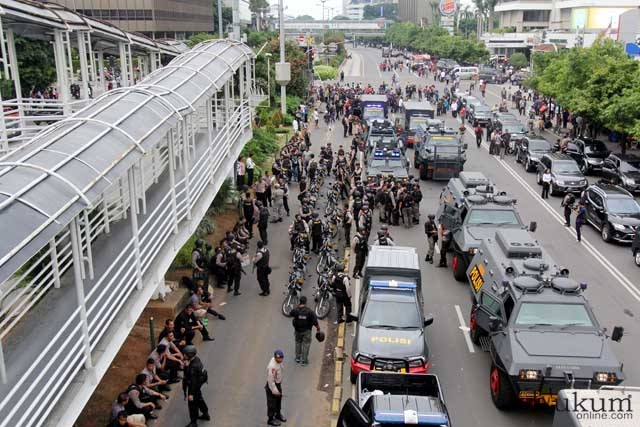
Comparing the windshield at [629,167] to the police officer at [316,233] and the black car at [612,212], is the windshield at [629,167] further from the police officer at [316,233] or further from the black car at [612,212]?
the police officer at [316,233]

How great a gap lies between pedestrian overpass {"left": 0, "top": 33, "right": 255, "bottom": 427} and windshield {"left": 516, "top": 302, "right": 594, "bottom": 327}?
6.33m

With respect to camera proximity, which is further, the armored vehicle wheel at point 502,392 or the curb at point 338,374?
the curb at point 338,374

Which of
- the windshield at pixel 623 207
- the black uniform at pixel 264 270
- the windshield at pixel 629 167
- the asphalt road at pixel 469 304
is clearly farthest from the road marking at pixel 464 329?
the windshield at pixel 629 167

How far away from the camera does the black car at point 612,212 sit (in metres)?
20.0

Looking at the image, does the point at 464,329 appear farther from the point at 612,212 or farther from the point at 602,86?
the point at 602,86

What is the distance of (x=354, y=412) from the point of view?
891 centimetres

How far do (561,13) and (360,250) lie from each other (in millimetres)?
86655

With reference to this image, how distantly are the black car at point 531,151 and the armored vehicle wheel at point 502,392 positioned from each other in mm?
19336

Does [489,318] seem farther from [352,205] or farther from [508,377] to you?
[352,205]

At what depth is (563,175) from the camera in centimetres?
2594

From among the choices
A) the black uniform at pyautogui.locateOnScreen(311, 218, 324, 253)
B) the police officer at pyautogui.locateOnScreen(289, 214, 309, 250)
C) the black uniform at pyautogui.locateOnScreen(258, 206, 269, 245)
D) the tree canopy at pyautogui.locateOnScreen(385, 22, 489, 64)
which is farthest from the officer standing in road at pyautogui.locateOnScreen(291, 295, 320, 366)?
the tree canopy at pyautogui.locateOnScreen(385, 22, 489, 64)

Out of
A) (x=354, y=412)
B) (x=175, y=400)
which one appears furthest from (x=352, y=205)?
(x=354, y=412)

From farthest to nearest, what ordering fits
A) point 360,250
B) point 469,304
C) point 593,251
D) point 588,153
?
point 588,153 < point 593,251 < point 360,250 < point 469,304

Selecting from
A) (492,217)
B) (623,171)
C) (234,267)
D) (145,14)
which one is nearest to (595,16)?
(145,14)
